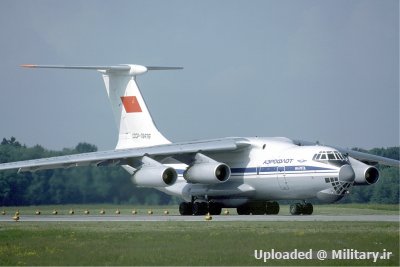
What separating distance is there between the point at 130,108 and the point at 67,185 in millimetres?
4239

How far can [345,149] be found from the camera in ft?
117

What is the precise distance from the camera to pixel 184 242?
19.8 metres

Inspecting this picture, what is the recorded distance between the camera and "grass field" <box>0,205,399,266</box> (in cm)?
1703

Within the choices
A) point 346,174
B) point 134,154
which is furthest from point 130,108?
point 346,174

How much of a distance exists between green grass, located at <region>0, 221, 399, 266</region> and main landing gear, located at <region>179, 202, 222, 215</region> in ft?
31.2

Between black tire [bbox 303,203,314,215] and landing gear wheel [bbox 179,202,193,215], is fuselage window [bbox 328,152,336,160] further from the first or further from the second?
landing gear wheel [bbox 179,202,193,215]

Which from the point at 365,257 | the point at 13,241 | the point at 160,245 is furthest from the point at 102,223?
the point at 365,257

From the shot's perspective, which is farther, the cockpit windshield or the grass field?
the cockpit windshield

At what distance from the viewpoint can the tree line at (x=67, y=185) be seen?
37656 mm

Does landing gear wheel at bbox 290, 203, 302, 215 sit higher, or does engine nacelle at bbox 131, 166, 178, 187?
engine nacelle at bbox 131, 166, 178, 187

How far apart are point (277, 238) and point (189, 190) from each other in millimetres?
16244

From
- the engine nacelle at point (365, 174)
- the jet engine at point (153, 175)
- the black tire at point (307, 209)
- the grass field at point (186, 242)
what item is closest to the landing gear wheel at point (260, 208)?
the black tire at point (307, 209)

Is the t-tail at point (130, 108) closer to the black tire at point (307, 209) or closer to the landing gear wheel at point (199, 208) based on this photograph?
the landing gear wheel at point (199, 208)

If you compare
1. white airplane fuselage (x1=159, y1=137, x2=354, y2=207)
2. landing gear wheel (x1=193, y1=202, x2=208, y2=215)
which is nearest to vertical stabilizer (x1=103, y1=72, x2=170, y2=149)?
white airplane fuselage (x1=159, y1=137, x2=354, y2=207)
